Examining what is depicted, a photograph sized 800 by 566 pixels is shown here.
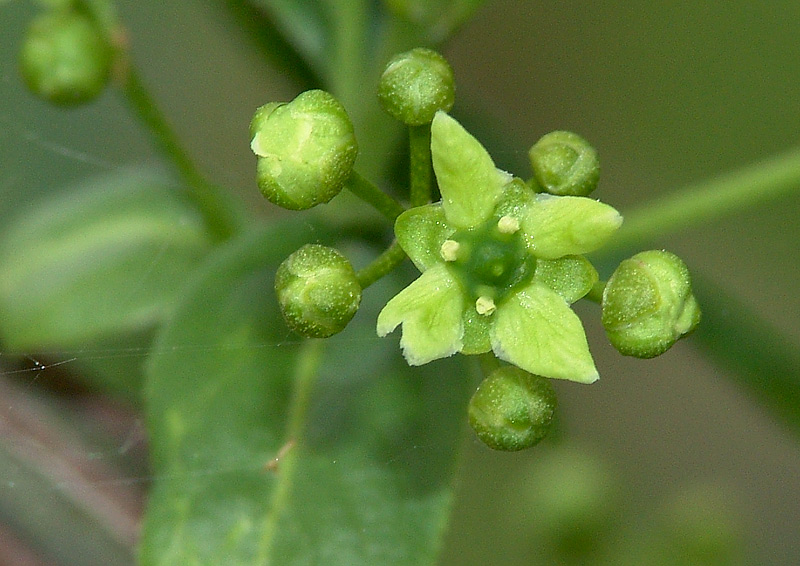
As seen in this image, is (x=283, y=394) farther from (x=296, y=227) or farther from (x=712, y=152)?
(x=712, y=152)

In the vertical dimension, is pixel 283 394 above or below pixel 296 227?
below

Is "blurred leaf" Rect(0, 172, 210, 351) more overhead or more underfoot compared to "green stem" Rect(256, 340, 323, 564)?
more overhead

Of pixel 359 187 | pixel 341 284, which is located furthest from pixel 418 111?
pixel 341 284

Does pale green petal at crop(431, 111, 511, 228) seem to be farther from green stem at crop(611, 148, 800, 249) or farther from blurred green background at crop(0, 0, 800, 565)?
blurred green background at crop(0, 0, 800, 565)

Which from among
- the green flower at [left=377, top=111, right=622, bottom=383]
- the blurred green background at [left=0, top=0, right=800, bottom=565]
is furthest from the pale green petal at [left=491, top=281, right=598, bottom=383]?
the blurred green background at [left=0, top=0, right=800, bottom=565]

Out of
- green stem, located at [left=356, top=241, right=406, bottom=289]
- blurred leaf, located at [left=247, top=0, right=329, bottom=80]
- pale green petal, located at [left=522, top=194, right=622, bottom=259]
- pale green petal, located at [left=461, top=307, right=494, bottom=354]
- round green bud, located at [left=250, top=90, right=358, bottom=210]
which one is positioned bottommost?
pale green petal, located at [left=461, top=307, right=494, bottom=354]

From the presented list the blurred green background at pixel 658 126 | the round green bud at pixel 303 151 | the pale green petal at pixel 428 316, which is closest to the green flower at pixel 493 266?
the pale green petal at pixel 428 316
